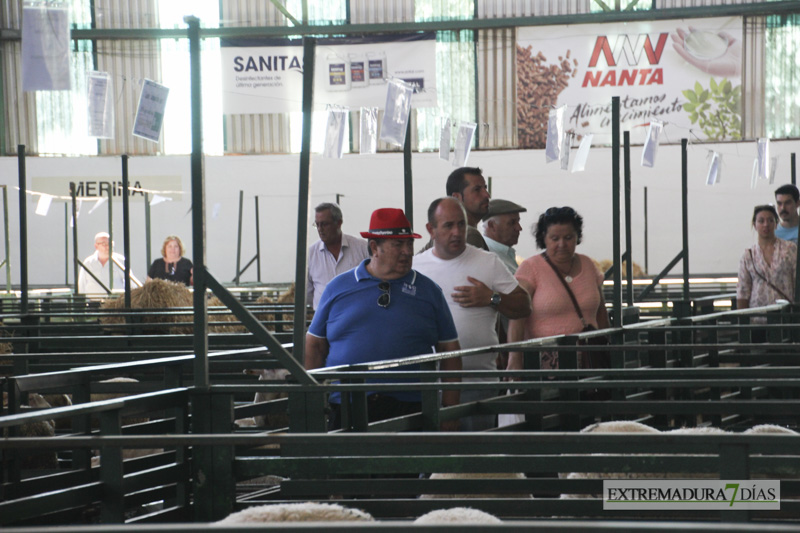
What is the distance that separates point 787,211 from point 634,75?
9647mm

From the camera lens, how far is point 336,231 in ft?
18.5

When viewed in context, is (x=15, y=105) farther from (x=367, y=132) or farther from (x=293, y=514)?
(x=293, y=514)

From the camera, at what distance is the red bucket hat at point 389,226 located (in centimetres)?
346

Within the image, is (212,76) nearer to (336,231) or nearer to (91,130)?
(91,130)

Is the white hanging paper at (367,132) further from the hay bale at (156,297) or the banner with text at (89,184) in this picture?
the banner with text at (89,184)

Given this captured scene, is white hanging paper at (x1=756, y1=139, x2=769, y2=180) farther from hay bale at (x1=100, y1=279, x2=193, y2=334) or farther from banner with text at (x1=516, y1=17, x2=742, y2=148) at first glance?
hay bale at (x1=100, y1=279, x2=193, y2=334)

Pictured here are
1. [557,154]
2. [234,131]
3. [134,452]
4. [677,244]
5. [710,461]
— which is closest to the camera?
[710,461]

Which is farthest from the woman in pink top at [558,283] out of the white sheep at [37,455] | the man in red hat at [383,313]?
the white sheep at [37,455]

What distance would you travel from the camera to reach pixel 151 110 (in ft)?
21.7

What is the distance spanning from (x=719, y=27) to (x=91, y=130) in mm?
11369

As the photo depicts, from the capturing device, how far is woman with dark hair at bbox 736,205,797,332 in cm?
645

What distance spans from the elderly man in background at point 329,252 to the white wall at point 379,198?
398 inches

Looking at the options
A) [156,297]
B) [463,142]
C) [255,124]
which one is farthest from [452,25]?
[156,297]

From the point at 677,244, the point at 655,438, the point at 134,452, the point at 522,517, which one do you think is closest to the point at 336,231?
the point at 134,452
